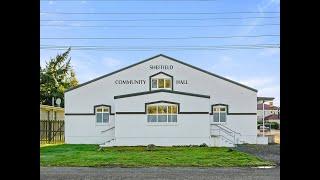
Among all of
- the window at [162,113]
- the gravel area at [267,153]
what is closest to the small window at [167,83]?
the window at [162,113]

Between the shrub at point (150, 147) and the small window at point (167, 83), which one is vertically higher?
the small window at point (167, 83)

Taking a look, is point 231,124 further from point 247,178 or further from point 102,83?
point 247,178

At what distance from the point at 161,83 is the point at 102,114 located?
4310 mm

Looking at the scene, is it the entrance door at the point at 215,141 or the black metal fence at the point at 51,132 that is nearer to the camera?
the entrance door at the point at 215,141

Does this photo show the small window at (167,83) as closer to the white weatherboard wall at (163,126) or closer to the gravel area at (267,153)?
the white weatherboard wall at (163,126)

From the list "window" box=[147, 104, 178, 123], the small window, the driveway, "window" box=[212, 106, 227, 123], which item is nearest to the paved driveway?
the driveway

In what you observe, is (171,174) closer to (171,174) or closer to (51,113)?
(171,174)

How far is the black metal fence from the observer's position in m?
30.2

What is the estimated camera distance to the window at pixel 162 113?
26.9 metres

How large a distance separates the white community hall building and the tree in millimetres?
11333

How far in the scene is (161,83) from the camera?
30.3 m
